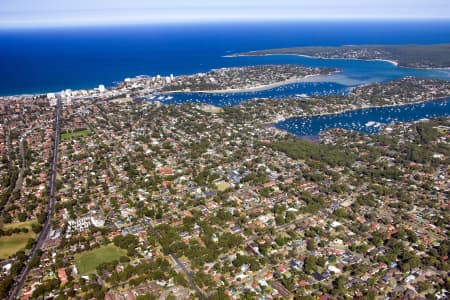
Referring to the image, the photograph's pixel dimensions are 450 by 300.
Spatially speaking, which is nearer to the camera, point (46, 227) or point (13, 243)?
point (13, 243)

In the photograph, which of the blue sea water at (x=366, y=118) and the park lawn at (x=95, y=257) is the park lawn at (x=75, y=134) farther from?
the blue sea water at (x=366, y=118)

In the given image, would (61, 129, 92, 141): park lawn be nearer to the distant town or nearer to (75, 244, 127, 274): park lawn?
the distant town

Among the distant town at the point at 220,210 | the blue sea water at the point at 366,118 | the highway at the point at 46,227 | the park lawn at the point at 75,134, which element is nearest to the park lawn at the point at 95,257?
the distant town at the point at 220,210

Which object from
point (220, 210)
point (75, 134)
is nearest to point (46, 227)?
point (220, 210)

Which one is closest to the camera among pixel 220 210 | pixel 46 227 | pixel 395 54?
pixel 46 227

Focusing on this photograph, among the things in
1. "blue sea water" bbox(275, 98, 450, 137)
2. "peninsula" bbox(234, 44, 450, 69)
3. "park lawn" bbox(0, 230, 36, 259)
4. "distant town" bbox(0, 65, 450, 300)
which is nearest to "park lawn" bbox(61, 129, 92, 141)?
"distant town" bbox(0, 65, 450, 300)

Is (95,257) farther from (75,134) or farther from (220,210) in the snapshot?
(75,134)
